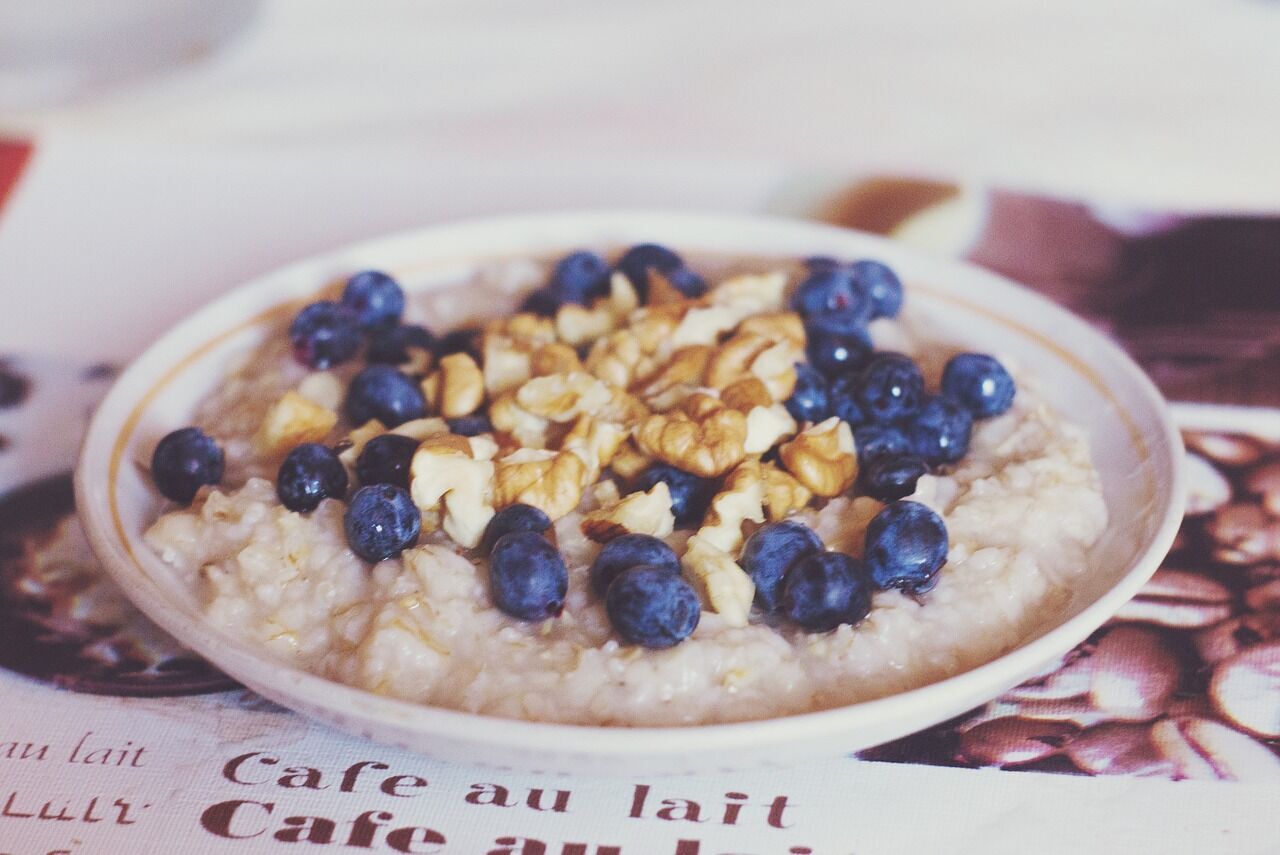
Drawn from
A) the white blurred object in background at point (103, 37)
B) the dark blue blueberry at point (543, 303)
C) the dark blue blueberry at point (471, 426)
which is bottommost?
the dark blue blueberry at point (471, 426)

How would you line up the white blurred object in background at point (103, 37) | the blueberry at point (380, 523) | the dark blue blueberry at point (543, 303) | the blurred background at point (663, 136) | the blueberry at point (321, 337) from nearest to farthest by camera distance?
the blueberry at point (380, 523) < the blueberry at point (321, 337) < the dark blue blueberry at point (543, 303) < the blurred background at point (663, 136) < the white blurred object in background at point (103, 37)

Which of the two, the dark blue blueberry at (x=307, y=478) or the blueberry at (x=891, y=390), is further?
the blueberry at (x=891, y=390)

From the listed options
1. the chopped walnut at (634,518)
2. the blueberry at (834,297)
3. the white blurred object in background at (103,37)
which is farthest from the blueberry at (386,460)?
the white blurred object in background at (103,37)

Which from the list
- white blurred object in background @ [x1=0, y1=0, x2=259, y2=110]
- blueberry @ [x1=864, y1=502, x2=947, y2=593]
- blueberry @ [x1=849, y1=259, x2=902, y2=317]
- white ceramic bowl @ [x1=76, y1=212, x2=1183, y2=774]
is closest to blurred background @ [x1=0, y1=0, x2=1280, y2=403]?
white blurred object in background @ [x1=0, y1=0, x2=259, y2=110]

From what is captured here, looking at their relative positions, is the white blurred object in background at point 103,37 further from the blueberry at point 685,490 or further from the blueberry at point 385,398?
the blueberry at point 685,490

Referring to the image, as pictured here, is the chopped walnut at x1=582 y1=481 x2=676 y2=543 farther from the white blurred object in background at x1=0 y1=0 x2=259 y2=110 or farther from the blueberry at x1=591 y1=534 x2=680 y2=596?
the white blurred object in background at x1=0 y1=0 x2=259 y2=110

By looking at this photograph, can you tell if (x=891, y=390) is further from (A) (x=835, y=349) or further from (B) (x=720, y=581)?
(B) (x=720, y=581)

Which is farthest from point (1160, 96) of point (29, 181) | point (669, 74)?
point (29, 181)
